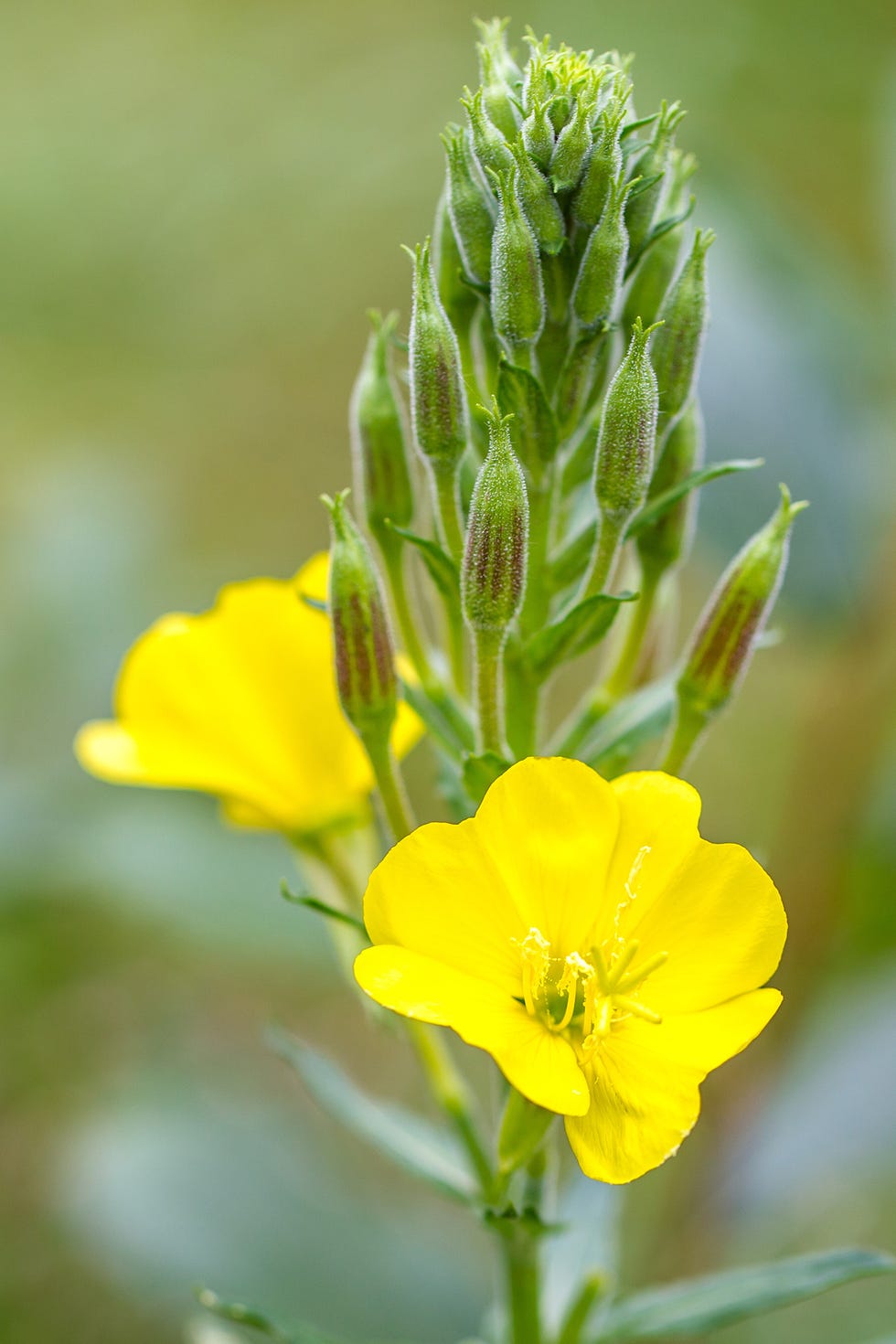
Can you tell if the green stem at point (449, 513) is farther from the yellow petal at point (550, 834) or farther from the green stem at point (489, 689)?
the yellow petal at point (550, 834)

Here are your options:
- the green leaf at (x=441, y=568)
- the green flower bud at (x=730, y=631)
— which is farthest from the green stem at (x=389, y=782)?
the green flower bud at (x=730, y=631)

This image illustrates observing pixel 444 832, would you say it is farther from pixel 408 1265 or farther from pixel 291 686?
pixel 408 1265

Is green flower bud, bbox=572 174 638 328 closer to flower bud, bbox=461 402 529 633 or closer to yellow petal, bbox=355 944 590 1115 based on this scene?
flower bud, bbox=461 402 529 633

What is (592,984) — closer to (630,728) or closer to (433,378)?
(630,728)

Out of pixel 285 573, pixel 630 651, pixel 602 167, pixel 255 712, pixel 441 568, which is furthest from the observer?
pixel 285 573

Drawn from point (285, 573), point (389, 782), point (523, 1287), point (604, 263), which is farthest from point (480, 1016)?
point (285, 573)

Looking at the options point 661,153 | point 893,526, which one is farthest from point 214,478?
point 661,153

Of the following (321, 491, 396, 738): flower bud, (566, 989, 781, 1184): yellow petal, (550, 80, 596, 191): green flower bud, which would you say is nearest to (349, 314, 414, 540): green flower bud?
(321, 491, 396, 738): flower bud
